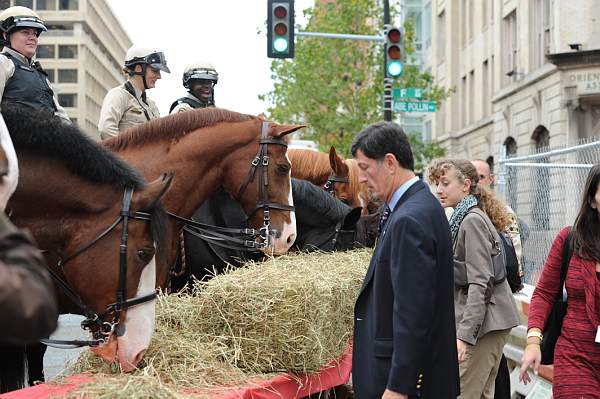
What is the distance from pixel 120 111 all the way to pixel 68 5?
356 feet

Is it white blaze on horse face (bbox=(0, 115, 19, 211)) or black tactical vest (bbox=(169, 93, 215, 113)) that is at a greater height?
black tactical vest (bbox=(169, 93, 215, 113))

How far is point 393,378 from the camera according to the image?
4000 millimetres

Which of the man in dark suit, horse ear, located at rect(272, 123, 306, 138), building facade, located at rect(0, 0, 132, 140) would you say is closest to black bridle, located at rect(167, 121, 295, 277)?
horse ear, located at rect(272, 123, 306, 138)

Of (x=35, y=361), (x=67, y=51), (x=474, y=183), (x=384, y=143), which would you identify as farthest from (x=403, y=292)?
(x=67, y=51)

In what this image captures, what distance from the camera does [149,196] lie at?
4.71 metres

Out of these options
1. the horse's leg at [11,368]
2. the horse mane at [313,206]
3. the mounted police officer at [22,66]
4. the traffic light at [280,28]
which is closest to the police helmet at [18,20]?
the mounted police officer at [22,66]

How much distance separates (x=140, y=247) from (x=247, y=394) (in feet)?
3.04

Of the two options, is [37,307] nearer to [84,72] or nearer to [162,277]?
[162,277]

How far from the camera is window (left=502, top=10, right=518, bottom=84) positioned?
3904 cm

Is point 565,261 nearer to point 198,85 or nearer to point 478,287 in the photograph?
point 478,287

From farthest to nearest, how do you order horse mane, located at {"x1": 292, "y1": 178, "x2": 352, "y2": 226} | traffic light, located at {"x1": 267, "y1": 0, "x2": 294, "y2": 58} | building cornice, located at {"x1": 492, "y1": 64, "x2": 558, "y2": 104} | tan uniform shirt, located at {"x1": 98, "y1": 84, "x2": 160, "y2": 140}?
building cornice, located at {"x1": 492, "y1": 64, "x2": 558, "y2": 104} < traffic light, located at {"x1": 267, "y1": 0, "x2": 294, "y2": 58} < horse mane, located at {"x1": 292, "y1": 178, "x2": 352, "y2": 226} < tan uniform shirt, located at {"x1": 98, "y1": 84, "x2": 160, "y2": 140}

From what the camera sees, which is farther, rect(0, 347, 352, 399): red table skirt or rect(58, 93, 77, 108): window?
rect(58, 93, 77, 108): window

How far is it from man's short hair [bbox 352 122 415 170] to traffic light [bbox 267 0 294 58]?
42.3ft

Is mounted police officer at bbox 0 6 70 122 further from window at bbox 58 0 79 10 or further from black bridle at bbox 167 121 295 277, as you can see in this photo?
window at bbox 58 0 79 10
